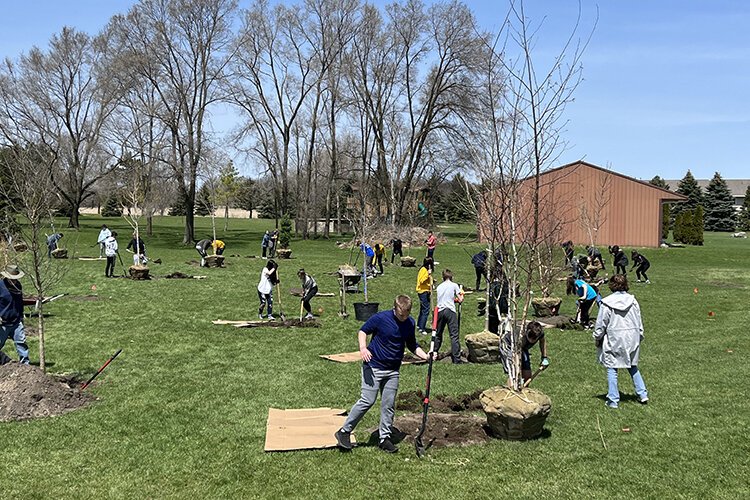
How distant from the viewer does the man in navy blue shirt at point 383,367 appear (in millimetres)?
7562

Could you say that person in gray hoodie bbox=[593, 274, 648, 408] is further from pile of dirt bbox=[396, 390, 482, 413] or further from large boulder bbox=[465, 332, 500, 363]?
large boulder bbox=[465, 332, 500, 363]

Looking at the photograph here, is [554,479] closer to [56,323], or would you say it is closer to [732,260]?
[56,323]

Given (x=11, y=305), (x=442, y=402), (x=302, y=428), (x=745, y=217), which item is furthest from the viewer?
(x=745, y=217)

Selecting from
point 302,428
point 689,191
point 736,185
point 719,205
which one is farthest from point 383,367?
point 736,185

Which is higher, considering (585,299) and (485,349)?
(585,299)

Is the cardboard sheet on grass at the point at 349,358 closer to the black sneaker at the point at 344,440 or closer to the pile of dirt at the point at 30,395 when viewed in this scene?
the pile of dirt at the point at 30,395

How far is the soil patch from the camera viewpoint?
7824mm

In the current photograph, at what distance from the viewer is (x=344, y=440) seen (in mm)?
7551

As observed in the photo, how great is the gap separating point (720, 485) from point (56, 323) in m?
14.7

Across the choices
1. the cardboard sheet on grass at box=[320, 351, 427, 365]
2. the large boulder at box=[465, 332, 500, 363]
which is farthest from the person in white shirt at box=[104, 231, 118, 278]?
the large boulder at box=[465, 332, 500, 363]

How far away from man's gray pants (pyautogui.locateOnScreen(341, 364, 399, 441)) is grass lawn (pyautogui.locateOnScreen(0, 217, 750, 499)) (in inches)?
12.2

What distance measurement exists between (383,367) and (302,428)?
5.05ft

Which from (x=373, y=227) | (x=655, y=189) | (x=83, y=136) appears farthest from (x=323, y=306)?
(x=83, y=136)

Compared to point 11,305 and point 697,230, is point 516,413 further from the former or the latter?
point 697,230
